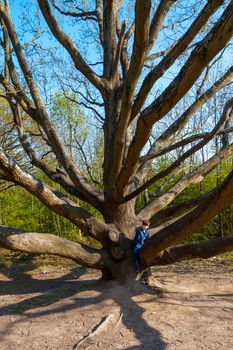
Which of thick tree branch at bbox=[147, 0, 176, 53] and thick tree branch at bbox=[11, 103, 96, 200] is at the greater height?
thick tree branch at bbox=[147, 0, 176, 53]

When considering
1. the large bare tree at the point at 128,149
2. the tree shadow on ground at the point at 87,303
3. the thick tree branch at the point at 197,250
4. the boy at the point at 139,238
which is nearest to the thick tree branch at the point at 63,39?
the large bare tree at the point at 128,149

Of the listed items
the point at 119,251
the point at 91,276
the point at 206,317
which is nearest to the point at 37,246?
the point at 119,251

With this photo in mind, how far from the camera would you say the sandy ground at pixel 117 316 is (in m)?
3.62

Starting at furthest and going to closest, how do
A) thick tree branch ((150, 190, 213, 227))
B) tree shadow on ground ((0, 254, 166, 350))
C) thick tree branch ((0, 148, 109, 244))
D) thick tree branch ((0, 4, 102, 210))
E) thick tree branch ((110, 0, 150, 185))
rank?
thick tree branch ((0, 4, 102, 210)) → thick tree branch ((150, 190, 213, 227)) → thick tree branch ((0, 148, 109, 244)) → tree shadow on ground ((0, 254, 166, 350)) → thick tree branch ((110, 0, 150, 185))

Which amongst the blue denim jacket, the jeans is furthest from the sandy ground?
the blue denim jacket

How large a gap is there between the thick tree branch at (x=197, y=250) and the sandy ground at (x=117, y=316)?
1.79 ft

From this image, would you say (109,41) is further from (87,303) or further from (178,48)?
(87,303)

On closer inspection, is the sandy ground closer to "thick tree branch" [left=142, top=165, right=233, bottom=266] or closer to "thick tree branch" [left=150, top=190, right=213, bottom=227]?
"thick tree branch" [left=142, top=165, right=233, bottom=266]

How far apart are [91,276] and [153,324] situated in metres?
3.27

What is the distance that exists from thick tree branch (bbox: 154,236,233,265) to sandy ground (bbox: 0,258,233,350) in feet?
1.79

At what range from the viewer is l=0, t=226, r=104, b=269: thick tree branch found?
14.3ft

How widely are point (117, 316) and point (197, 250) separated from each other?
4.50 ft

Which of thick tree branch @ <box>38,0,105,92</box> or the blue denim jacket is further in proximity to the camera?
the blue denim jacket

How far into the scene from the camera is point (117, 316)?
4184 millimetres
